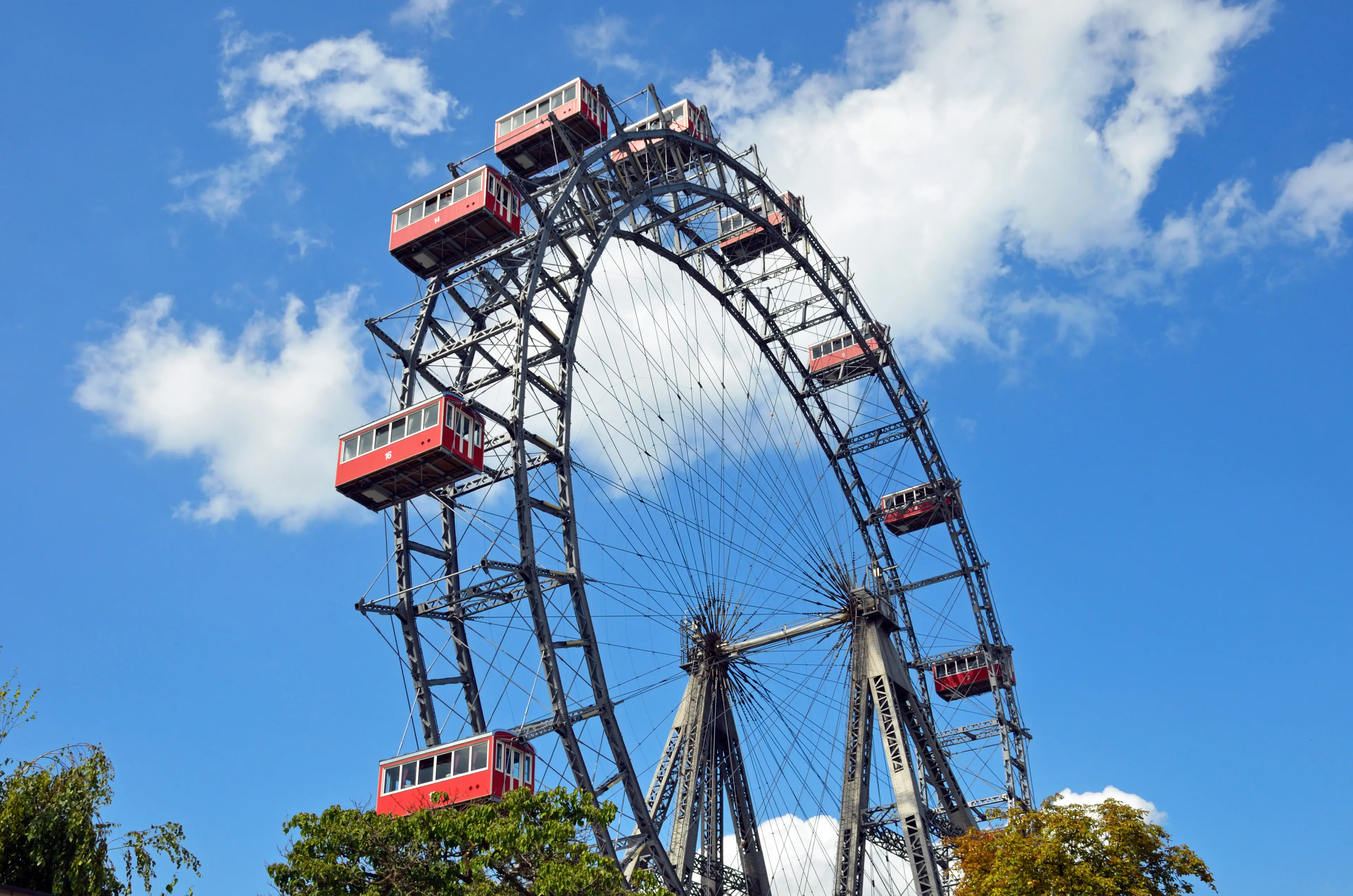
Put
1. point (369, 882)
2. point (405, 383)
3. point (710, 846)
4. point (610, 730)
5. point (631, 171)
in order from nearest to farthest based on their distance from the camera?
1. point (369, 882)
2. point (610, 730)
3. point (405, 383)
4. point (710, 846)
5. point (631, 171)

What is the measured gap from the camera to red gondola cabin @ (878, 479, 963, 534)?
2303 inches

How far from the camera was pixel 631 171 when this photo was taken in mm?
40125

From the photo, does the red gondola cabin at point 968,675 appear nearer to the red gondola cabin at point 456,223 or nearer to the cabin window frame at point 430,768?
the red gondola cabin at point 456,223

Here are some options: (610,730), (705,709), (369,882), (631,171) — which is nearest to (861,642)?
(705,709)

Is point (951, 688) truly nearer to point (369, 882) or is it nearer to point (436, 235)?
point (436, 235)

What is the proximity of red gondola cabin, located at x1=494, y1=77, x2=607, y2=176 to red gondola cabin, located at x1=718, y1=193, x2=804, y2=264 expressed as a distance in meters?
10.8

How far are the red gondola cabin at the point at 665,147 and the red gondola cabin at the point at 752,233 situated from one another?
5.17m

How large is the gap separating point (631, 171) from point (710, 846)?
843 inches

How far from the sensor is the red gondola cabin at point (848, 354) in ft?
181

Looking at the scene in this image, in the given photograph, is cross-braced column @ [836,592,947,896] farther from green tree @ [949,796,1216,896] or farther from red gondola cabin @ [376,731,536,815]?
red gondola cabin @ [376,731,536,815]

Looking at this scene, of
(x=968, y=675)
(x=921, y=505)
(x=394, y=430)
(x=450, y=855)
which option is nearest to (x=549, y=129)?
(x=394, y=430)

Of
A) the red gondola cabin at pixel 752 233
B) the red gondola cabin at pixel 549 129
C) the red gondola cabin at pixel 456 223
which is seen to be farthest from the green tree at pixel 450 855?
the red gondola cabin at pixel 752 233

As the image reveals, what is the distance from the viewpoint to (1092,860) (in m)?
29.9

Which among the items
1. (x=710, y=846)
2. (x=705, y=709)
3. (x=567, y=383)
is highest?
(x=567, y=383)
